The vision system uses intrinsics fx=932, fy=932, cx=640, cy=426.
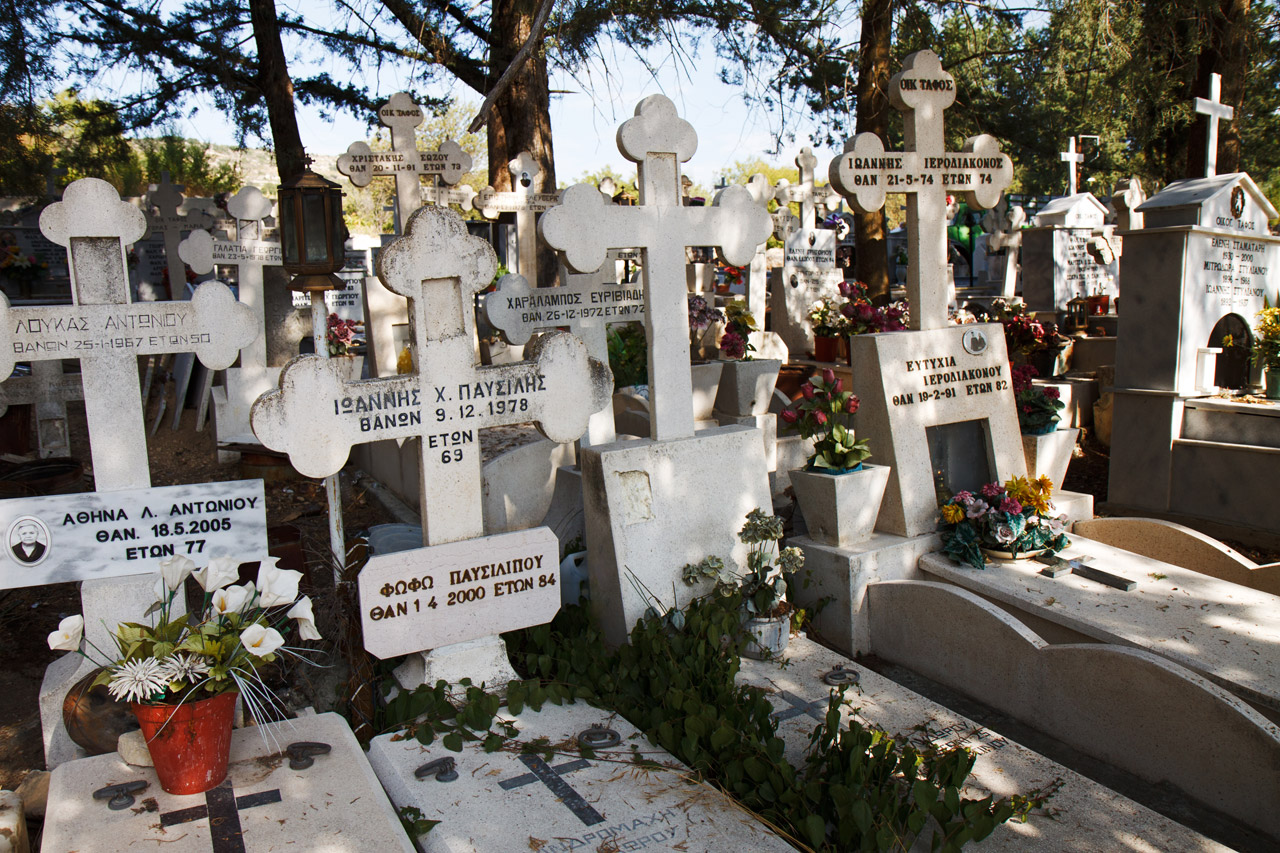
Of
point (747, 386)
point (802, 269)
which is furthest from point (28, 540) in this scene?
point (802, 269)

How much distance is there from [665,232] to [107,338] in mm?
2390

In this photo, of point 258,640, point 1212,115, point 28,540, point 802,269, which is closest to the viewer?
point 258,640

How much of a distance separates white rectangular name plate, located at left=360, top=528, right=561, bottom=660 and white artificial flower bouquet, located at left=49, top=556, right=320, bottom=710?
0.55 meters

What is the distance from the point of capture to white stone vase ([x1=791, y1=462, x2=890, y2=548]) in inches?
191

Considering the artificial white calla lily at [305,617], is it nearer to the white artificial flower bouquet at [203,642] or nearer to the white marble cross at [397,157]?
the white artificial flower bouquet at [203,642]

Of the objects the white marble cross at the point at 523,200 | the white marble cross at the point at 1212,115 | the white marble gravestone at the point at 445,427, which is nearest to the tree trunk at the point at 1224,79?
the white marble cross at the point at 1212,115

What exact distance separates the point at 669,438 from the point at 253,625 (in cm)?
215

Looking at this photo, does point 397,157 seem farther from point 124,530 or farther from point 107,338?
point 124,530

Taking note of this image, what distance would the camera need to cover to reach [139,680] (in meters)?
2.71

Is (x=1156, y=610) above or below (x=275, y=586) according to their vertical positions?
below

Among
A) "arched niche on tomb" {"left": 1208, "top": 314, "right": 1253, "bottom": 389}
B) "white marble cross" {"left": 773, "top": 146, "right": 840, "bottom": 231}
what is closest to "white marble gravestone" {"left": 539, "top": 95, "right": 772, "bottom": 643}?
"arched niche on tomb" {"left": 1208, "top": 314, "right": 1253, "bottom": 389}

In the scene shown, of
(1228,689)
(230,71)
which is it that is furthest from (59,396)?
(1228,689)

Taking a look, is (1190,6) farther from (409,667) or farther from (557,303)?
(409,667)

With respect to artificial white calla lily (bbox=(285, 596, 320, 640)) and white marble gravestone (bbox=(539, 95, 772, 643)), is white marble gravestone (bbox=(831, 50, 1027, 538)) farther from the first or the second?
artificial white calla lily (bbox=(285, 596, 320, 640))
